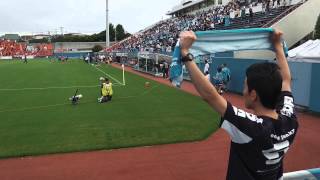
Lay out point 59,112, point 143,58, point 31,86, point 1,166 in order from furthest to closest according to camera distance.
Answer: point 143,58 < point 31,86 < point 59,112 < point 1,166

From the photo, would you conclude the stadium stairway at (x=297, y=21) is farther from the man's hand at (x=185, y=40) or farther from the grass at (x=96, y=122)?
the man's hand at (x=185, y=40)

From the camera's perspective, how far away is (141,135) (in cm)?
1281

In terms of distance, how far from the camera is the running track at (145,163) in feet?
30.4

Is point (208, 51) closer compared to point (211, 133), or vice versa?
point (208, 51)

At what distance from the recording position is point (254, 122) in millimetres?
2832

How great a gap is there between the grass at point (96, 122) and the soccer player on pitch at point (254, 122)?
8.68m

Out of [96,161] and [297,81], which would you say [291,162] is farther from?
[297,81]

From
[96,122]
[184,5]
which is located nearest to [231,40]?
[96,122]

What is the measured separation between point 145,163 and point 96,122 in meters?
5.39

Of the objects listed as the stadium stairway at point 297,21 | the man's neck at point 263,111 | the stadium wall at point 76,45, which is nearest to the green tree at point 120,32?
the stadium wall at point 76,45

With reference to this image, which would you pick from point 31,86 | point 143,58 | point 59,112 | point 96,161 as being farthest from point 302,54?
point 143,58

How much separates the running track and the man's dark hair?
6405 mm

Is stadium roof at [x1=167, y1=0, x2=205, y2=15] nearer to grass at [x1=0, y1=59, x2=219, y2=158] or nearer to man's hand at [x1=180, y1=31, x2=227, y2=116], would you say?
grass at [x1=0, y1=59, x2=219, y2=158]

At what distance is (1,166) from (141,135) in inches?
171
